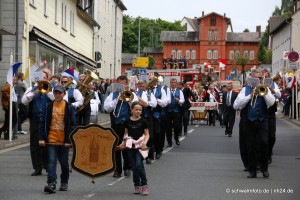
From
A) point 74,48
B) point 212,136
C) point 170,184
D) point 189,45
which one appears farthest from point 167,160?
point 189,45

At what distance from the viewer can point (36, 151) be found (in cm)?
1489

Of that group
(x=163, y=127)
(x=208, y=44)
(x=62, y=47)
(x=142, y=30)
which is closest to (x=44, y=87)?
(x=163, y=127)

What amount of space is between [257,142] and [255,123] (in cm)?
35

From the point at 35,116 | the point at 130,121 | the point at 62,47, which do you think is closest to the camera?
the point at 130,121

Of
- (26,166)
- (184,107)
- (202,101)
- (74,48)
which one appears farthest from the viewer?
(74,48)

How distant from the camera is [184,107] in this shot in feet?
79.4

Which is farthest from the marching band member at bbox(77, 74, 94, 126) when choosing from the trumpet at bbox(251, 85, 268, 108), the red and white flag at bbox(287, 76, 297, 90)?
the red and white flag at bbox(287, 76, 297, 90)

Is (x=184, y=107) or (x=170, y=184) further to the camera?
(x=184, y=107)

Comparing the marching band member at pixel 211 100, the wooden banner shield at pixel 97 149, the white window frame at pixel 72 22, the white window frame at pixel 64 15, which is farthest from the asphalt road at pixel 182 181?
the white window frame at pixel 72 22

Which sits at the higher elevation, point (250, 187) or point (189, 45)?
point (189, 45)

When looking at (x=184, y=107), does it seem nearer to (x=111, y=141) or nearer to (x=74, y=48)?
(x=111, y=141)

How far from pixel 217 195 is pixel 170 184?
1.49 meters

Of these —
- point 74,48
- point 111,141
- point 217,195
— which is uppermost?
point 74,48

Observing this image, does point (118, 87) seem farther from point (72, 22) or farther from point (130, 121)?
point (72, 22)
